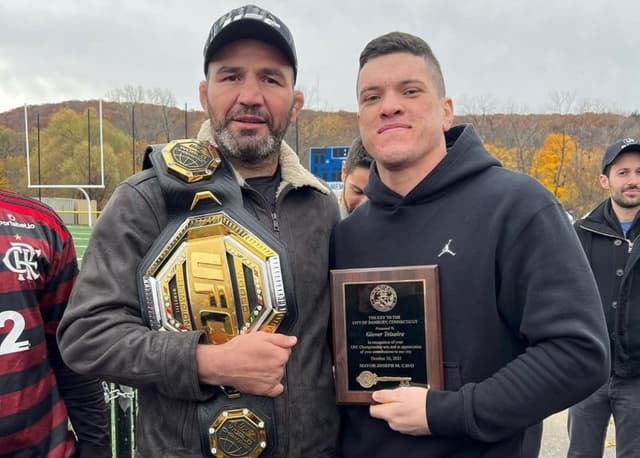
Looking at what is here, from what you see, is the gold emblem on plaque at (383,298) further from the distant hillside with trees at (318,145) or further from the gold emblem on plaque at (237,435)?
the distant hillside with trees at (318,145)

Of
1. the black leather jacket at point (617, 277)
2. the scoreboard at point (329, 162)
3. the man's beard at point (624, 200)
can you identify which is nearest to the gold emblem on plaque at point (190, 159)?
the black leather jacket at point (617, 277)

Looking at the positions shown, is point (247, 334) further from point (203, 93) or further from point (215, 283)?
point (203, 93)

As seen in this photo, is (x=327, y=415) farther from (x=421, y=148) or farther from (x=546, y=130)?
(x=546, y=130)

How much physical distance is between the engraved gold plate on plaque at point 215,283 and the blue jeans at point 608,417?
302 cm

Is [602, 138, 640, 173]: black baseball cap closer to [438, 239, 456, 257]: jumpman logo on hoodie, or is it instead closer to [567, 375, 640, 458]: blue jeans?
[567, 375, 640, 458]: blue jeans

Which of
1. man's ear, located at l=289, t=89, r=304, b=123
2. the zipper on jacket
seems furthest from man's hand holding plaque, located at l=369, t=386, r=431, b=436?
man's ear, located at l=289, t=89, r=304, b=123

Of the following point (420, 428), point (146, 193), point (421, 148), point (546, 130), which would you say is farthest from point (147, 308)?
point (546, 130)

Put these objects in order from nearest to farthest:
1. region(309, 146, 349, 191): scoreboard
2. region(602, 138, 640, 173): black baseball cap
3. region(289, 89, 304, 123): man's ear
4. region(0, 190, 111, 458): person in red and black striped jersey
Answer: region(0, 190, 111, 458): person in red and black striped jersey
region(289, 89, 304, 123): man's ear
region(602, 138, 640, 173): black baseball cap
region(309, 146, 349, 191): scoreboard

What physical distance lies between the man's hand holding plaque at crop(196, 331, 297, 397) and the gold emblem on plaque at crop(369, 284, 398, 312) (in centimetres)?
37

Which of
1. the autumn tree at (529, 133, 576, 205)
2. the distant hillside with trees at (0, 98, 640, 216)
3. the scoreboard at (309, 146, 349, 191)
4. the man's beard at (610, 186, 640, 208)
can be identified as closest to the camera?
the man's beard at (610, 186, 640, 208)

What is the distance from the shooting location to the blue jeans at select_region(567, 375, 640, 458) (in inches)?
150

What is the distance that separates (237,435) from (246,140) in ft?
3.25

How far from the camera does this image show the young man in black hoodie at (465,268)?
1.60 m

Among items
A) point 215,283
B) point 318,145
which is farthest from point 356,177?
point 318,145
